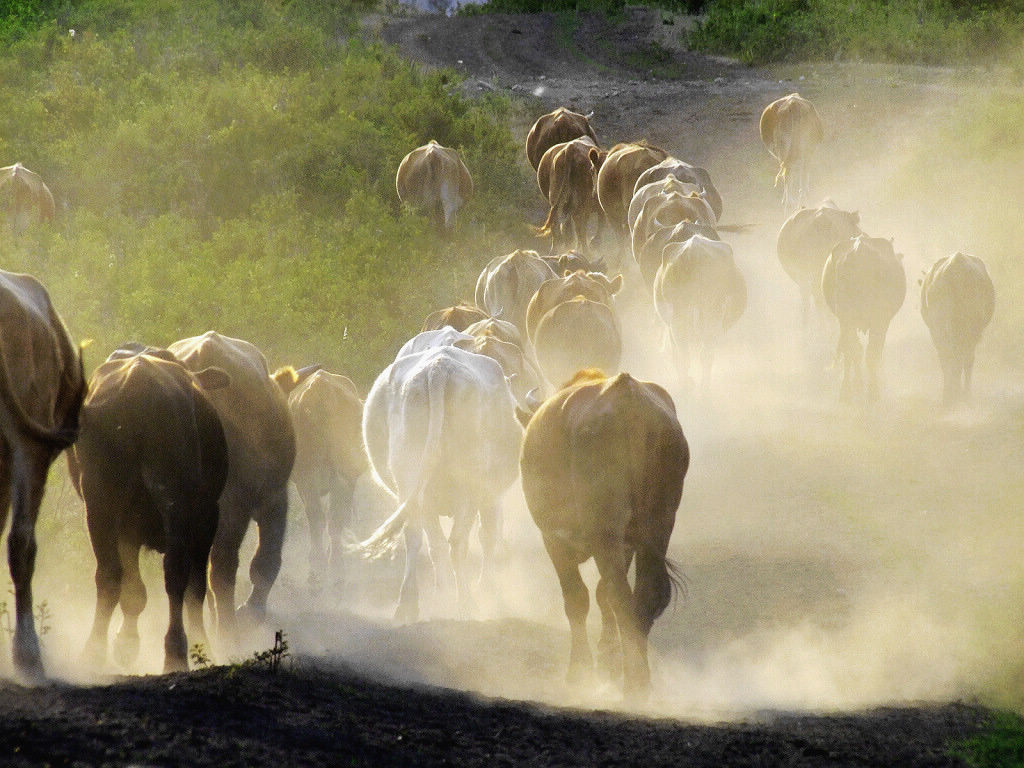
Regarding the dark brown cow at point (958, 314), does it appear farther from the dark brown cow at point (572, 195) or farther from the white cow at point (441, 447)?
the dark brown cow at point (572, 195)

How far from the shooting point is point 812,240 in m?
17.8

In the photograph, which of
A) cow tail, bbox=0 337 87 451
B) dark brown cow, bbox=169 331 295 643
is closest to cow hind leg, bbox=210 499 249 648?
dark brown cow, bbox=169 331 295 643

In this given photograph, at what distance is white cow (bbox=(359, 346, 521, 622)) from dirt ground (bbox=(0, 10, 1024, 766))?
0.63 m

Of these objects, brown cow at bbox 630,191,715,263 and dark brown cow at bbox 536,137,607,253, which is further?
dark brown cow at bbox 536,137,607,253

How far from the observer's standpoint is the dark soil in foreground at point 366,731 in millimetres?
5332

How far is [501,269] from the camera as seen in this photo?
52.6 feet

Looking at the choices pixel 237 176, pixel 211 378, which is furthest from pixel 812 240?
pixel 211 378

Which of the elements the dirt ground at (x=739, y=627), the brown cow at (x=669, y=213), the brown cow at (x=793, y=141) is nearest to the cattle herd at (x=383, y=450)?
the dirt ground at (x=739, y=627)

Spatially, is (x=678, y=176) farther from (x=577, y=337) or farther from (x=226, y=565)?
(x=226, y=565)

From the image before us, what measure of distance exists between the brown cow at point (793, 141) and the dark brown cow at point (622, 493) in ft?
54.6

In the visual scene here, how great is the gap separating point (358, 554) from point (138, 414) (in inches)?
186

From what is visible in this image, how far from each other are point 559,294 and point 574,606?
6.74 meters

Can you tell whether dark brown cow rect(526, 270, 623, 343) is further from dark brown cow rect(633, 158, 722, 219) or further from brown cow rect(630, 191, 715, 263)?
dark brown cow rect(633, 158, 722, 219)

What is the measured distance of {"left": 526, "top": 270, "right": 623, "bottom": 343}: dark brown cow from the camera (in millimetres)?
14461
